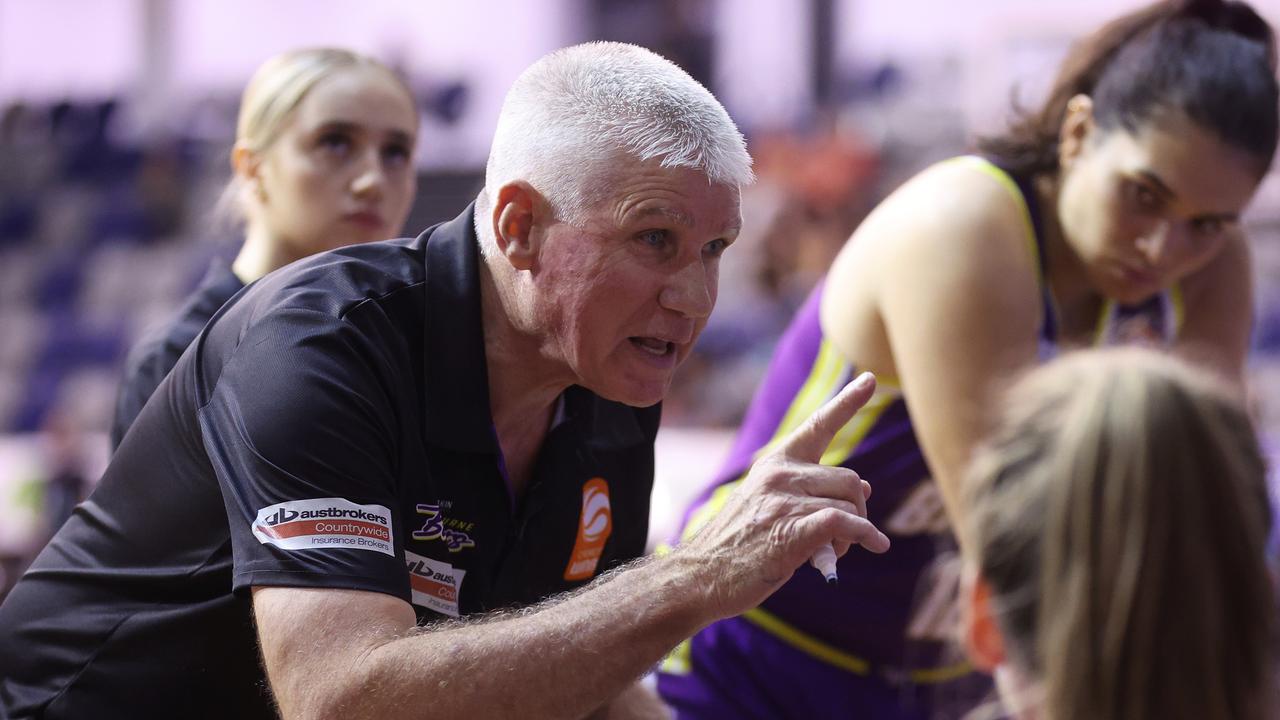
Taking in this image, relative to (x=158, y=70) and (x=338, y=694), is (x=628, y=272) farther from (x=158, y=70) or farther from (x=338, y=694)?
(x=158, y=70)

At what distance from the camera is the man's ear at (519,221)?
2062 mm

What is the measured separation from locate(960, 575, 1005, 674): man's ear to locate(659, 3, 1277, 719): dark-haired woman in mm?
749

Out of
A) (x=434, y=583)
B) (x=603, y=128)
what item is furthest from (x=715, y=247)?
(x=434, y=583)

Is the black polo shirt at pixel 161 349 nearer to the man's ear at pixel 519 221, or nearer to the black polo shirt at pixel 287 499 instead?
the black polo shirt at pixel 287 499

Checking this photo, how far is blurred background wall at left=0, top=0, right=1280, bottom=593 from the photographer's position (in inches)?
372

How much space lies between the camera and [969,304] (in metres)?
2.41

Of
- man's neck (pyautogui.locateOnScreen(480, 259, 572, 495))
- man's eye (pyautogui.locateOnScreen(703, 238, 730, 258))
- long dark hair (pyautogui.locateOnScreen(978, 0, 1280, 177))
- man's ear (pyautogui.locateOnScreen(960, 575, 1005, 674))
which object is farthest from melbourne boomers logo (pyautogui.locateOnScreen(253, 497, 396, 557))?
long dark hair (pyautogui.locateOnScreen(978, 0, 1280, 177))

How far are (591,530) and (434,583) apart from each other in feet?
1.14

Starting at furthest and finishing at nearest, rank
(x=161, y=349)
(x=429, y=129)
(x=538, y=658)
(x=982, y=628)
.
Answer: (x=429, y=129) → (x=161, y=349) → (x=538, y=658) → (x=982, y=628)

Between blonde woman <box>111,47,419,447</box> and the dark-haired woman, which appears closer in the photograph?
the dark-haired woman

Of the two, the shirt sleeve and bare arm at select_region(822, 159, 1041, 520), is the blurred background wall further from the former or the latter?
the shirt sleeve

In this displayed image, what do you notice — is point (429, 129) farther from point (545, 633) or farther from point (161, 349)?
point (545, 633)

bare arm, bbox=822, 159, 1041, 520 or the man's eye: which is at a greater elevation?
the man's eye

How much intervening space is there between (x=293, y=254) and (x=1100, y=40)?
181 centimetres
